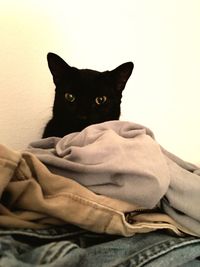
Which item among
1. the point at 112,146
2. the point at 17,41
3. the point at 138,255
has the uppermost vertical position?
the point at 17,41

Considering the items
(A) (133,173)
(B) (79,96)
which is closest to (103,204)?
(A) (133,173)

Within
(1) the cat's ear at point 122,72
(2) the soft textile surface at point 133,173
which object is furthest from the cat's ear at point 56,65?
(2) the soft textile surface at point 133,173

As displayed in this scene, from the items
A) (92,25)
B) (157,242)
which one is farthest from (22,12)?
(157,242)

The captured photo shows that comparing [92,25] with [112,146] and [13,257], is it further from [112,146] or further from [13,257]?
[13,257]

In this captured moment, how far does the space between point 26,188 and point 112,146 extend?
0.45ft

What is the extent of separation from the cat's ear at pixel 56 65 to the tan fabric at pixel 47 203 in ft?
1.24

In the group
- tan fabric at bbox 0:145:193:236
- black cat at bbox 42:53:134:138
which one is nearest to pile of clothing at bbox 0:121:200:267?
tan fabric at bbox 0:145:193:236

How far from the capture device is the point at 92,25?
96 cm

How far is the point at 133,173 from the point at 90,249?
11 cm

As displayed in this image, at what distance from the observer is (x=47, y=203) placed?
471 mm

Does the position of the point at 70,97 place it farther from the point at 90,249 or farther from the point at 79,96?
the point at 90,249

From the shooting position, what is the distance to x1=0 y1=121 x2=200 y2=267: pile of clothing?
0.47 meters

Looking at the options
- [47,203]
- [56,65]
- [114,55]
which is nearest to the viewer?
[47,203]

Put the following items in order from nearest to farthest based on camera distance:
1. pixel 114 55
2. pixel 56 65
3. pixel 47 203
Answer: pixel 47 203 < pixel 56 65 < pixel 114 55
